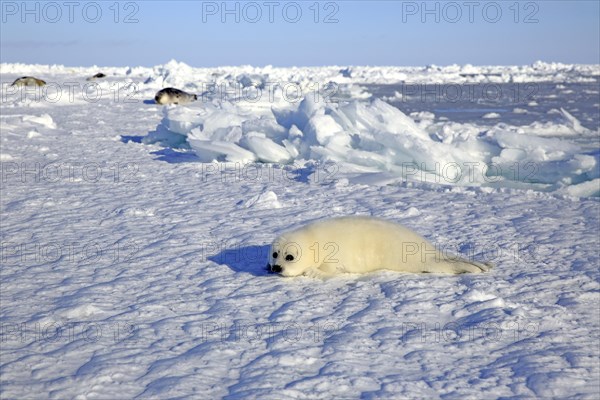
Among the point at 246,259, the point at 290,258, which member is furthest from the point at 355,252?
the point at 246,259

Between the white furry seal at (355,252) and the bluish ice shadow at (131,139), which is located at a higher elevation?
the bluish ice shadow at (131,139)

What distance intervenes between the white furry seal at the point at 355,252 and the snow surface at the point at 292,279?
80 millimetres

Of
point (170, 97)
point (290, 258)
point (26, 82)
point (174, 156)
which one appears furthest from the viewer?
point (26, 82)

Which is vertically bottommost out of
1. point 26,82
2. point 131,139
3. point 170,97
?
point 131,139

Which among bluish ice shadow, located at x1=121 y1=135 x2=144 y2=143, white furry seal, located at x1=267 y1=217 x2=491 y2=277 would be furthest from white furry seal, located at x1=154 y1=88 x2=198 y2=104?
white furry seal, located at x1=267 y1=217 x2=491 y2=277

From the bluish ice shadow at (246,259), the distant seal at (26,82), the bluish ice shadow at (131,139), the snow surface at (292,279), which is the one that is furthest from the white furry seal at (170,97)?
the bluish ice shadow at (246,259)

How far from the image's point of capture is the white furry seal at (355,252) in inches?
120

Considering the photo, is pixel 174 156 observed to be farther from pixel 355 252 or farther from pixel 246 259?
pixel 355 252

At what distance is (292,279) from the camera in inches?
120

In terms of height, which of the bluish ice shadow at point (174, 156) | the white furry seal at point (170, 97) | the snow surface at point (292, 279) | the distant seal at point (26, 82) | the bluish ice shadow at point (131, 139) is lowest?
the snow surface at point (292, 279)

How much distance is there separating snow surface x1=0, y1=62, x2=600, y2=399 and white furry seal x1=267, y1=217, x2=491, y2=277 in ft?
0.26

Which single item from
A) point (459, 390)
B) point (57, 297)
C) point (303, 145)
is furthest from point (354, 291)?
point (303, 145)

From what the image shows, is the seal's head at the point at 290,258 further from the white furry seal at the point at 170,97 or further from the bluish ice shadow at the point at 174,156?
the white furry seal at the point at 170,97

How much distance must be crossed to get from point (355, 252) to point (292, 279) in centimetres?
31
